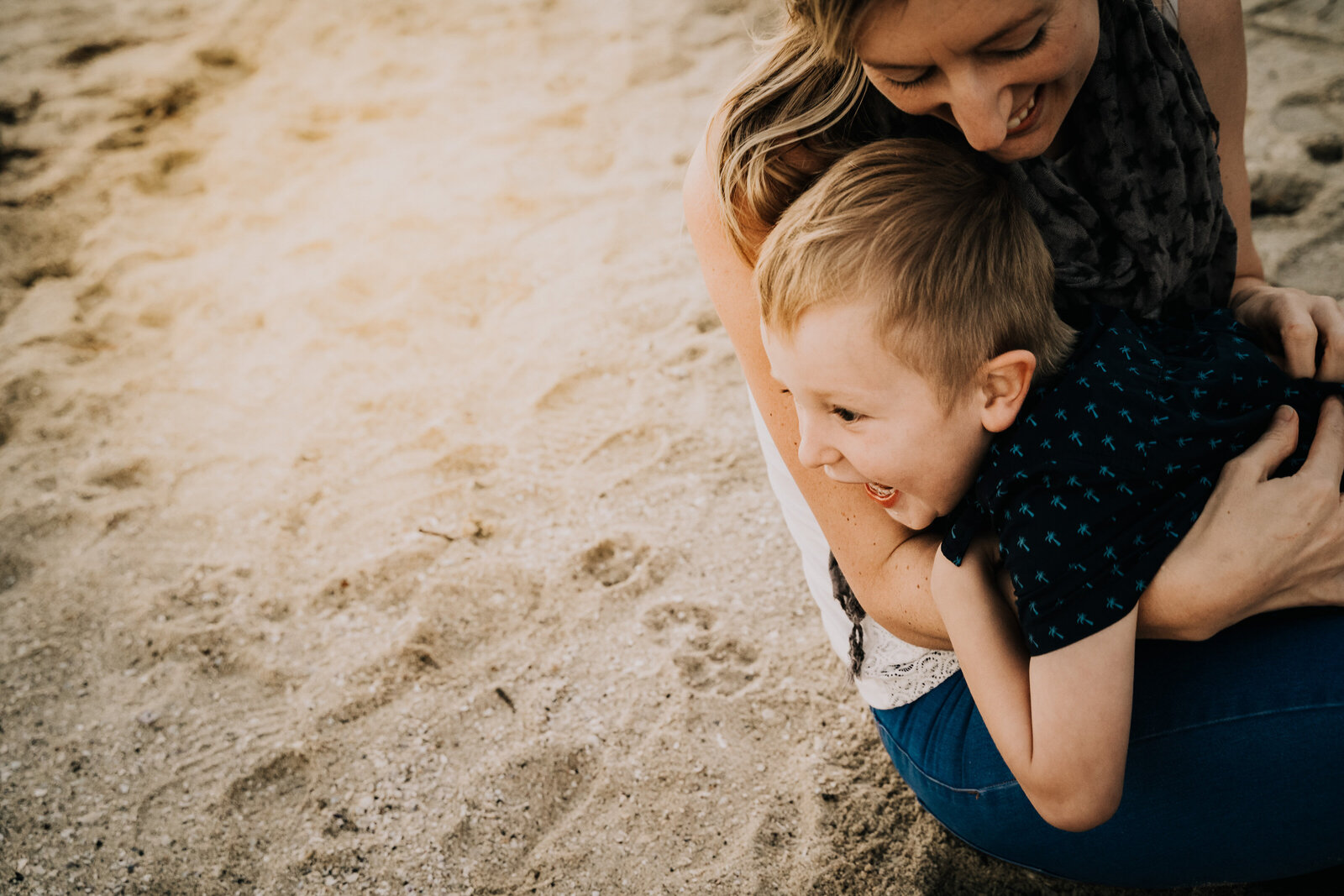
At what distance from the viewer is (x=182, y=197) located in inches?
137

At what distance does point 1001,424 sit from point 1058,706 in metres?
0.34

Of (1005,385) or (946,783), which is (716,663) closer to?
(946,783)

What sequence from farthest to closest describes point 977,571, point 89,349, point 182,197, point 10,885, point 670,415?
1. point 182,197
2. point 89,349
3. point 670,415
4. point 10,885
5. point 977,571

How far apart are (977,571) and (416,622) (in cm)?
128

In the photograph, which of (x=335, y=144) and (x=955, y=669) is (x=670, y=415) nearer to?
(x=955, y=669)

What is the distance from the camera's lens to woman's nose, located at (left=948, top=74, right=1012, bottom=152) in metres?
0.96

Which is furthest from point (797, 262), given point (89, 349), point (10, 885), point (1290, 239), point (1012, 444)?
point (89, 349)

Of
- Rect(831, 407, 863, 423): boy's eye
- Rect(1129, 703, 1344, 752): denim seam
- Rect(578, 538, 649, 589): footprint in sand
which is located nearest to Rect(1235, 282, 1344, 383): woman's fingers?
Rect(1129, 703, 1344, 752): denim seam

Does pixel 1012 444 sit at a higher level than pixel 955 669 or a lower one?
higher

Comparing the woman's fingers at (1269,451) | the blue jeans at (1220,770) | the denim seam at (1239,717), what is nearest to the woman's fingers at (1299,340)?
the woman's fingers at (1269,451)

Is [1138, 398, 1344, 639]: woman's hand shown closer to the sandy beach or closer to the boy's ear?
the boy's ear

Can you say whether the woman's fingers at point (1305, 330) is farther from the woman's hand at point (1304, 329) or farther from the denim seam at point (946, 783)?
the denim seam at point (946, 783)

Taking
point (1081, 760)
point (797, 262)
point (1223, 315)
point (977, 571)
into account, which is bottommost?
point (1081, 760)

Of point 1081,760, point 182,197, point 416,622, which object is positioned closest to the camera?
point 1081,760
